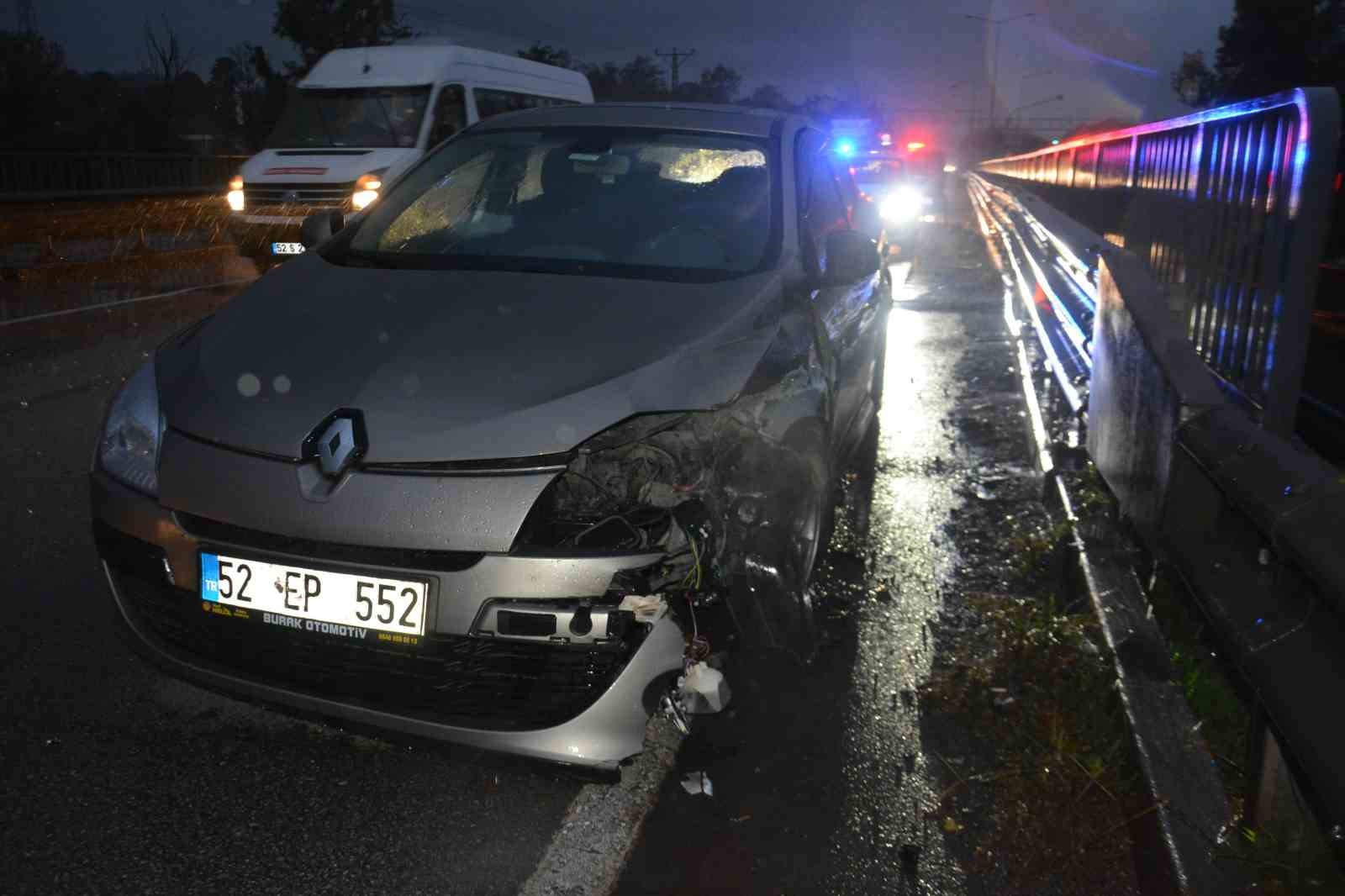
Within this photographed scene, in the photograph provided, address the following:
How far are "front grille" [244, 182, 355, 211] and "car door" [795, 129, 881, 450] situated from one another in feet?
27.3

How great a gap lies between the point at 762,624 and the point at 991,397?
5.63 metres

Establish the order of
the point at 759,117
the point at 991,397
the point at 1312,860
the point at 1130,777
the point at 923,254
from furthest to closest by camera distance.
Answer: the point at 923,254
the point at 991,397
the point at 759,117
the point at 1130,777
the point at 1312,860

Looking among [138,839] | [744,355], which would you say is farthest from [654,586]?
[138,839]

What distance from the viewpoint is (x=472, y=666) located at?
271 cm

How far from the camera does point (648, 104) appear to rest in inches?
197

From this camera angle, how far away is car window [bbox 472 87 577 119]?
1431 cm

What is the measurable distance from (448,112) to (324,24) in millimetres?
42654

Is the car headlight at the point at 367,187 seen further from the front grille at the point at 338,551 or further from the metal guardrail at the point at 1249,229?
the front grille at the point at 338,551

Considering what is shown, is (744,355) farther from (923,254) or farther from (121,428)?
(923,254)

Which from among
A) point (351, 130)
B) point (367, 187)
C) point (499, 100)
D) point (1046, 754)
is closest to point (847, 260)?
point (1046, 754)

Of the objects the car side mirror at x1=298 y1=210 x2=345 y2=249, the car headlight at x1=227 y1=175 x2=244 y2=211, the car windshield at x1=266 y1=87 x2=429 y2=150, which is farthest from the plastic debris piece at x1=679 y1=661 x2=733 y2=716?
the car headlight at x1=227 y1=175 x2=244 y2=211

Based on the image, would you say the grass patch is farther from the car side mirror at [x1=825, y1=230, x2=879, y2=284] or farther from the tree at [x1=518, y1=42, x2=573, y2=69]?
the tree at [x1=518, y1=42, x2=573, y2=69]

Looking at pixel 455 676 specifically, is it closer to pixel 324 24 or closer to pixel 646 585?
pixel 646 585

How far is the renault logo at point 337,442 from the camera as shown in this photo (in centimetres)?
278
